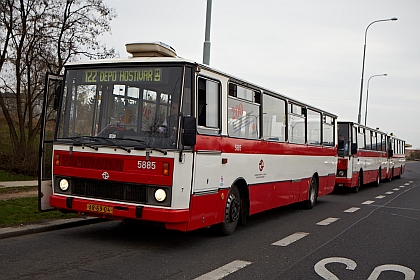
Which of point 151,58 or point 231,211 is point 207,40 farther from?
point 151,58

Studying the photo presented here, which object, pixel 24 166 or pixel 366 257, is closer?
pixel 366 257

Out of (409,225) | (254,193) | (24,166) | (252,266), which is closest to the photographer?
(252,266)

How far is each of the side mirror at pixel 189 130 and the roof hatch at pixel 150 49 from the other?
156 cm

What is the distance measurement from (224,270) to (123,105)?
120 inches

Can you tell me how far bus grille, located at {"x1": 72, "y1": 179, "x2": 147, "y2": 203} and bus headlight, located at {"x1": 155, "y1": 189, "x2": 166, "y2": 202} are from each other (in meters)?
0.21

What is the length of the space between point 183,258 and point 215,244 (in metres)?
1.29

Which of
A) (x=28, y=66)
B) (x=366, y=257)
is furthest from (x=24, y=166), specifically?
(x=366, y=257)

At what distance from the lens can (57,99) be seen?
8.66m

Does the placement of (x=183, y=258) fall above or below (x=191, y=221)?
below

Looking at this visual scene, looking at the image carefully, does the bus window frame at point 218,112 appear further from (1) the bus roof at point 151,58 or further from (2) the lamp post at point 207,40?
(2) the lamp post at point 207,40

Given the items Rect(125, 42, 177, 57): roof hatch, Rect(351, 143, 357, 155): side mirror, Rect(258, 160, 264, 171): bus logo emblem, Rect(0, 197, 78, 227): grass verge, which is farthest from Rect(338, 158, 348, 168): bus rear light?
Rect(125, 42, 177, 57): roof hatch

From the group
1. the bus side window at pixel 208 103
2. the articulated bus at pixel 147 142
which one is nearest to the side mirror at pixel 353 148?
the articulated bus at pixel 147 142

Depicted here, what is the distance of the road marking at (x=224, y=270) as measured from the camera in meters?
6.39

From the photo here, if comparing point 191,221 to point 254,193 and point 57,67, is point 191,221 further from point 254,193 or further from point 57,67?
point 57,67
